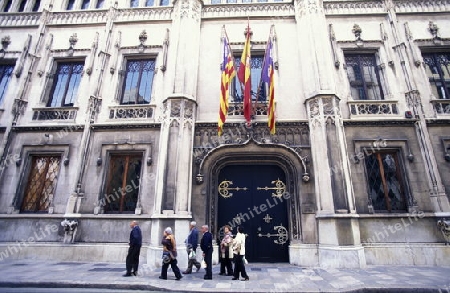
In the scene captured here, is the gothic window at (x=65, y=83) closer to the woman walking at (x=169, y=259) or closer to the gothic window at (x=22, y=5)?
the gothic window at (x=22, y=5)

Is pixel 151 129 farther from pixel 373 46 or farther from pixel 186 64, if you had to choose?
pixel 373 46

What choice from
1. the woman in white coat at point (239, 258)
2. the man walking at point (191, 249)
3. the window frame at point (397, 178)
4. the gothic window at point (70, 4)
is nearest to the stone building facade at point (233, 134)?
the window frame at point (397, 178)

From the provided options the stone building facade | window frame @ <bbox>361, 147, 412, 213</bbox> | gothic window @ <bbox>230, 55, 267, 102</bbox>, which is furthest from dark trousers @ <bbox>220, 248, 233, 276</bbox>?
gothic window @ <bbox>230, 55, 267, 102</bbox>

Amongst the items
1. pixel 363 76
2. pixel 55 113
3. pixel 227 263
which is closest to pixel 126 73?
pixel 55 113

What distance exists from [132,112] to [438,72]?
1576 cm

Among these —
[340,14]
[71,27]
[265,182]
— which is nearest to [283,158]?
[265,182]

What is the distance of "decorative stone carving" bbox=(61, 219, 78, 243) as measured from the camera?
10398 mm

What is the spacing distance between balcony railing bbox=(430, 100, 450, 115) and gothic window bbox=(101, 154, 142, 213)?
46.9 feet

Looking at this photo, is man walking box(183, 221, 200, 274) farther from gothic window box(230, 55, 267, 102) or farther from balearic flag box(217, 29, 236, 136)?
gothic window box(230, 55, 267, 102)

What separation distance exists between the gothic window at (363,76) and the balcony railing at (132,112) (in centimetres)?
1035

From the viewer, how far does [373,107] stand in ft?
38.1

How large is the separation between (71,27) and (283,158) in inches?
568

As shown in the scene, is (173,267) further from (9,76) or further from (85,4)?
(85,4)

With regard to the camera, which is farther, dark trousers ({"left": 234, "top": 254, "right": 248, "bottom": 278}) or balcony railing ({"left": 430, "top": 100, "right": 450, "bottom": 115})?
balcony railing ({"left": 430, "top": 100, "right": 450, "bottom": 115})
